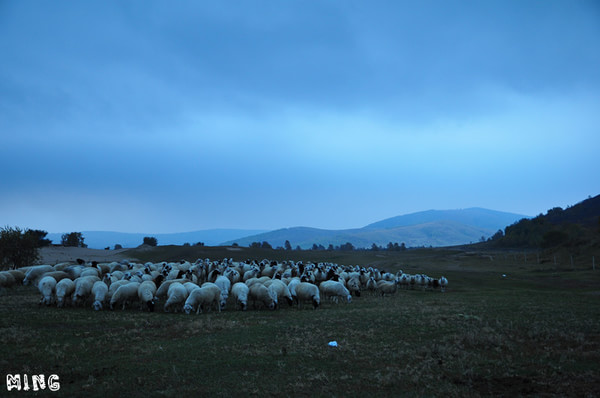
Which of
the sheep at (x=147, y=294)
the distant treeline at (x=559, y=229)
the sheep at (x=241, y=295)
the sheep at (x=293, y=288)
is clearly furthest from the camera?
the distant treeline at (x=559, y=229)

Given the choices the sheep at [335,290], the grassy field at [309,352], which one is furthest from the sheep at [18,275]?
the sheep at [335,290]

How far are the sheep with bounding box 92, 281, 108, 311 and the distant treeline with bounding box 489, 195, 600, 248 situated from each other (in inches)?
2412

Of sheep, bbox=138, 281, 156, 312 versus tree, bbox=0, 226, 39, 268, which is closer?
sheep, bbox=138, 281, 156, 312

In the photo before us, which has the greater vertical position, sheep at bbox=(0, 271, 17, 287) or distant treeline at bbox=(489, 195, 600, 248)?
distant treeline at bbox=(489, 195, 600, 248)

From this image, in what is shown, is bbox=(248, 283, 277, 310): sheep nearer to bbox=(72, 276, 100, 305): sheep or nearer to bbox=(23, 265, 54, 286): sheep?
bbox=(72, 276, 100, 305): sheep

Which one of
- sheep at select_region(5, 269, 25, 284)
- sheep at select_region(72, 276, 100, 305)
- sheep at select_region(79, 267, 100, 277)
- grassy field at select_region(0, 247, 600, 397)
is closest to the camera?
grassy field at select_region(0, 247, 600, 397)

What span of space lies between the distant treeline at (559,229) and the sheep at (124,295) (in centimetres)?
6010

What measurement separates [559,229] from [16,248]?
85680mm

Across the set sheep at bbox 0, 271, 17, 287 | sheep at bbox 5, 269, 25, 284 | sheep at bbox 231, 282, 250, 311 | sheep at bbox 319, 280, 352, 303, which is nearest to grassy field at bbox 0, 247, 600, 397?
sheep at bbox 231, 282, 250, 311

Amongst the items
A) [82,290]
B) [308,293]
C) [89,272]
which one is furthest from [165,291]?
[308,293]

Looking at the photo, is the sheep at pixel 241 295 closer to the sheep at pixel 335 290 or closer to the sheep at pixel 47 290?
the sheep at pixel 335 290

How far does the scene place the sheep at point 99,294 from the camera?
1702cm

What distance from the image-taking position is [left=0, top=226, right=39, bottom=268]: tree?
3616 cm

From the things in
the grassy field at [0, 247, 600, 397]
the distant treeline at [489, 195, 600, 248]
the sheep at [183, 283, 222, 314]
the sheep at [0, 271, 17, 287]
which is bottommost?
the grassy field at [0, 247, 600, 397]
